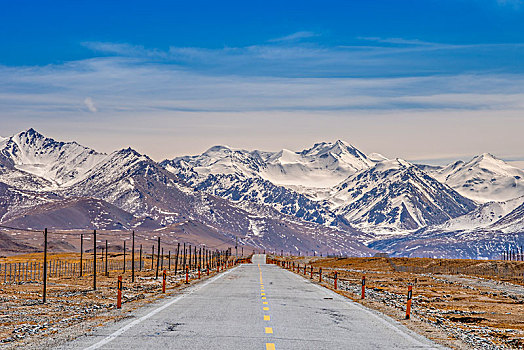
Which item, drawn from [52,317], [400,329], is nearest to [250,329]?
[400,329]

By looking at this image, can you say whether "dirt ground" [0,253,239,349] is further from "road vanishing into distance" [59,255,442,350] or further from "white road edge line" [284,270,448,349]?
"white road edge line" [284,270,448,349]

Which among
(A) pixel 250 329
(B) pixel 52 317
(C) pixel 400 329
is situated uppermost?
(A) pixel 250 329

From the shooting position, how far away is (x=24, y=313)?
2906cm

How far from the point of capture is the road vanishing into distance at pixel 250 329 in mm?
18531

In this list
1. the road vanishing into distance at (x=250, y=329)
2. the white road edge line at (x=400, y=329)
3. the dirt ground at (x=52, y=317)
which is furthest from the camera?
the white road edge line at (x=400, y=329)

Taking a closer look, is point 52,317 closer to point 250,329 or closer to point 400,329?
point 250,329

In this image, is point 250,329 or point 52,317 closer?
point 250,329

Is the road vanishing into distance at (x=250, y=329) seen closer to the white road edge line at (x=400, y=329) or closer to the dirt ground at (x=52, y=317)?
the white road edge line at (x=400, y=329)

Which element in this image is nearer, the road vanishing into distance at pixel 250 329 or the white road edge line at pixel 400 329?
the road vanishing into distance at pixel 250 329

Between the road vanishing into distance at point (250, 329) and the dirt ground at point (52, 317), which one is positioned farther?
the dirt ground at point (52, 317)

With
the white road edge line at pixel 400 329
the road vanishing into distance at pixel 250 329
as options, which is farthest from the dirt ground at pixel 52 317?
the white road edge line at pixel 400 329

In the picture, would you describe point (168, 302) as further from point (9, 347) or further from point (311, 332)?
point (9, 347)

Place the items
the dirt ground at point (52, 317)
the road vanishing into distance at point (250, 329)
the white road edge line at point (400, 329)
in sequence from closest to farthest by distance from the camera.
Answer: the road vanishing into distance at point (250, 329) < the dirt ground at point (52, 317) < the white road edge line at point (400, 329)

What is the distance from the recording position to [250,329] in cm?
2181
